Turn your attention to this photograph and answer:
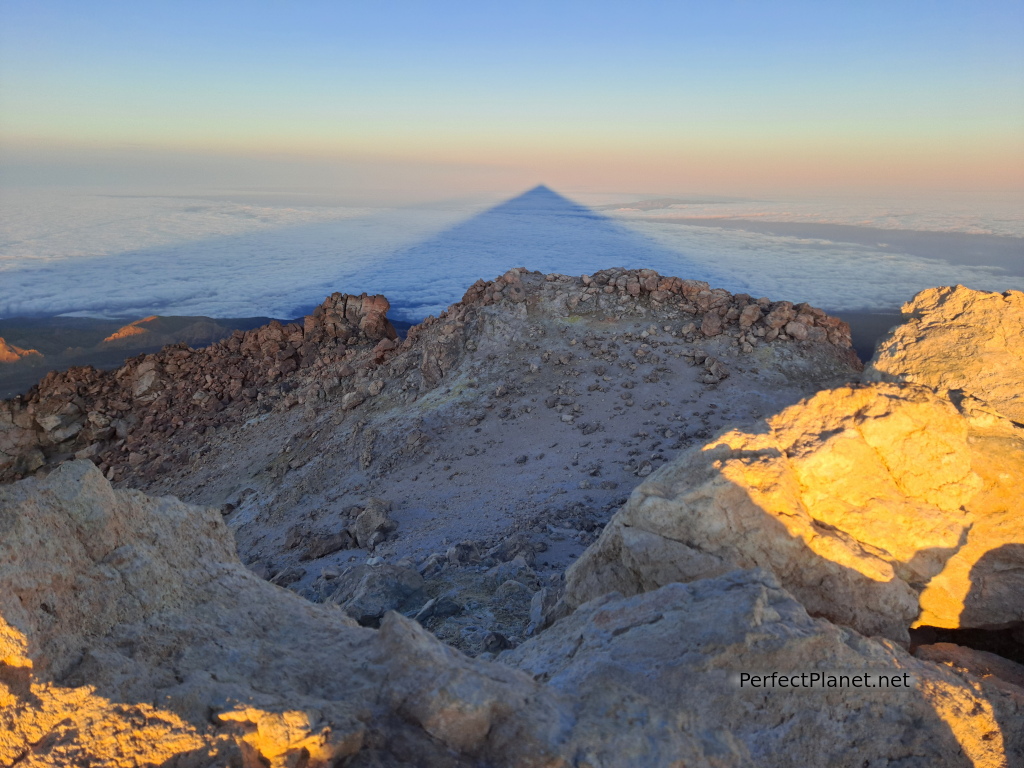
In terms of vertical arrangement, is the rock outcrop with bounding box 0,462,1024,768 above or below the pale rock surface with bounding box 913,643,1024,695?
above

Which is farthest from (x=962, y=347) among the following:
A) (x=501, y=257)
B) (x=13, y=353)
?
(x=501, y=257)

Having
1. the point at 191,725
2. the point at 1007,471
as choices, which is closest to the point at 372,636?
the point at 191,725

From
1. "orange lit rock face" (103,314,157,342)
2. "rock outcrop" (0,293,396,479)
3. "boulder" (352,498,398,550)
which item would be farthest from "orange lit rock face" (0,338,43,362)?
"boulder" (352,498,398,550)

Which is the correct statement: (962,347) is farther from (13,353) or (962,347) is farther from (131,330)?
(13,353)

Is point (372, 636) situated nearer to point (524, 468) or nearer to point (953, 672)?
point (953, 672)

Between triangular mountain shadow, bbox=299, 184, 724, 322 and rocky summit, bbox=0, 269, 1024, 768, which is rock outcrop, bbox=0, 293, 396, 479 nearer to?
rocky summit, bbox=0, 269, 1024, 768

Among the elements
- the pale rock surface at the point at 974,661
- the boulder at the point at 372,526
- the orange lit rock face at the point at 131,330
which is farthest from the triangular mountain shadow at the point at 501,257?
the pale rock surface at the point at 974,661

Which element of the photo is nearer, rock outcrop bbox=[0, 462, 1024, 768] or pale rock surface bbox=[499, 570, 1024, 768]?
rock outcrop bbox=[0, 462, 1024, 768]
